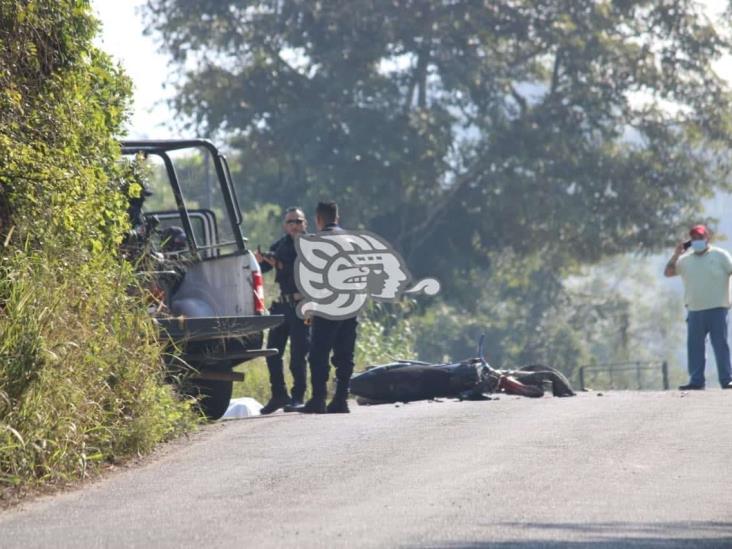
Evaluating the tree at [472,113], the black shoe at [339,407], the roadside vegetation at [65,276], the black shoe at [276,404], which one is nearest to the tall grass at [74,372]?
the roadside vegetation at [65,276]

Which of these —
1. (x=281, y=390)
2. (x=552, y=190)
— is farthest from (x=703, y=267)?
(x=552, y=190)

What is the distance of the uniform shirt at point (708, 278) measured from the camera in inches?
728

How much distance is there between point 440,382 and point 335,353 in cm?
143

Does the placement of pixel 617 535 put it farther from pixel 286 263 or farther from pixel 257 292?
pixel 286 263

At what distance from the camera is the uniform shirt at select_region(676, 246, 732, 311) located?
60.6ft

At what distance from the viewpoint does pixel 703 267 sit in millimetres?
18531

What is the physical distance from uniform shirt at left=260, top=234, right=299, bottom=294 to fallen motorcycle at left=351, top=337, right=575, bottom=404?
3.95ft

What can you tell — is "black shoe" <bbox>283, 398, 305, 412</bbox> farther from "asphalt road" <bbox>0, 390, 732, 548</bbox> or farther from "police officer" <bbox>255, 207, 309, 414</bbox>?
"asphalt road" <bbox>0, 390, 732, 548</bbox>

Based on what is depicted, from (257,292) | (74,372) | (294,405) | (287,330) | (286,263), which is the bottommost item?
(294,405)

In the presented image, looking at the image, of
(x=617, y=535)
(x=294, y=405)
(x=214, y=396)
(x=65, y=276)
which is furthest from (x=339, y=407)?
(x=617, y=535)

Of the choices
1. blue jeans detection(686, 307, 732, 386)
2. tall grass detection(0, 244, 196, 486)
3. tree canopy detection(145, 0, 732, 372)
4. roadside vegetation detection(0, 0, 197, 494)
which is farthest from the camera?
tree canopy detection(145, 0, 732, 372)

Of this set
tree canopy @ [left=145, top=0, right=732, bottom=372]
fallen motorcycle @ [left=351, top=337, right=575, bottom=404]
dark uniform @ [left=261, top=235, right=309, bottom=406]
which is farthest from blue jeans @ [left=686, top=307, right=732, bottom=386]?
tree canopy @ [left=145, top=0, right=732, bottom=372]

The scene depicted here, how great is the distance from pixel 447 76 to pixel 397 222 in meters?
3.74

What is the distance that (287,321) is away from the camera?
1523 centimetres
